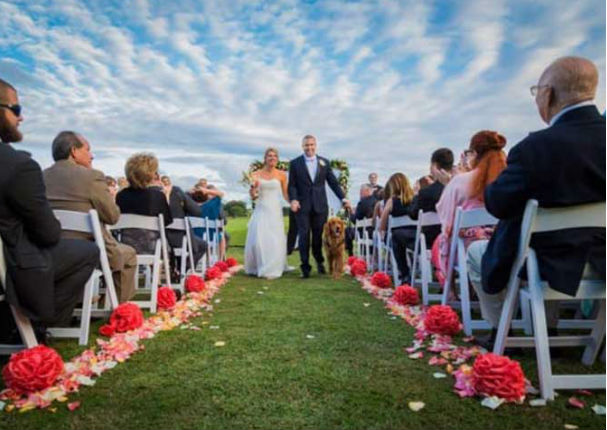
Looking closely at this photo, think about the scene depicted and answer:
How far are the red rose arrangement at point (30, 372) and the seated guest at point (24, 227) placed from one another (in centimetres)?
42

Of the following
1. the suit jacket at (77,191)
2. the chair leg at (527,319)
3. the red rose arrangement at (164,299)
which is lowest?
the red rose arrangement at (164,299)

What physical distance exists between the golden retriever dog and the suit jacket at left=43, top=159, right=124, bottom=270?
5.01 m

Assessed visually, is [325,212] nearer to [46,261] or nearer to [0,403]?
[46,261]

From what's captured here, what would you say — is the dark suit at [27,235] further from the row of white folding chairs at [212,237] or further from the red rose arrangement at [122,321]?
the row of white folding chairs at [212,237]

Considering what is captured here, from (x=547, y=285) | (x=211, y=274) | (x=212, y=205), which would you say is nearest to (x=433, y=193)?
(x=547, y=285)

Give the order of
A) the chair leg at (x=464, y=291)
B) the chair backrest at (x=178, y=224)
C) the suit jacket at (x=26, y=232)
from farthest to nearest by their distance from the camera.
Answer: the chair backrest at (x=178, y=224) → the chair leg at (x=464, y=291) → the suit jacket at (x=26, y=232)

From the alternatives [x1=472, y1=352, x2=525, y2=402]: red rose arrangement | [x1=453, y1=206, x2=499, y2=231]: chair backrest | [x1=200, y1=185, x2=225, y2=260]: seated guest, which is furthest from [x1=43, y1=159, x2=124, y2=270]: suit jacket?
[x1=200, y1=185, x2=225, y2=260]: seated guest

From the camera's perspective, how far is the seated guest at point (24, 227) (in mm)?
2980

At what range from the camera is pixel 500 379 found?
2631mm

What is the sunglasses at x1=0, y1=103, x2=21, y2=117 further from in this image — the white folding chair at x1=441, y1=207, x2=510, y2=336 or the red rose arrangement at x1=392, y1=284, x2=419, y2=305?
the red rose arrangement at x1=392, y1=284, x2=419, y2=305

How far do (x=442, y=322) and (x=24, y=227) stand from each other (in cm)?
316

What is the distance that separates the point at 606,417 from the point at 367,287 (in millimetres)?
5179

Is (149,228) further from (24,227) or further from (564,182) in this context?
(564,182)

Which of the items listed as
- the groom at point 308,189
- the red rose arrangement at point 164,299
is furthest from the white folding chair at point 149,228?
the groom at point 308,189
